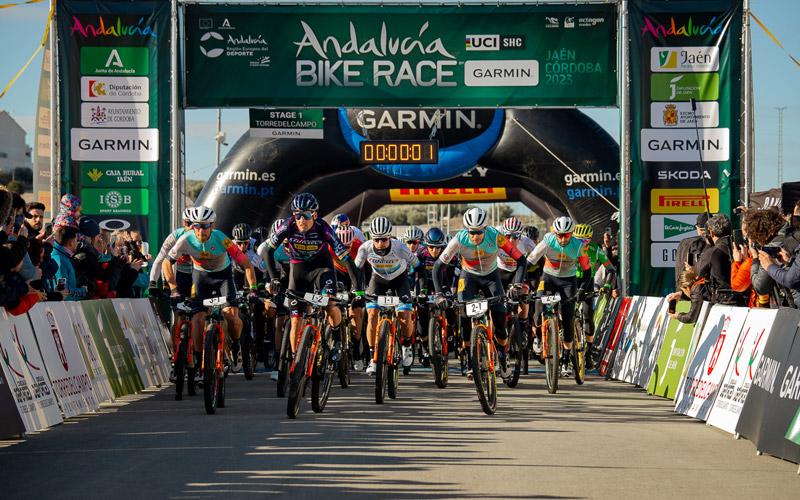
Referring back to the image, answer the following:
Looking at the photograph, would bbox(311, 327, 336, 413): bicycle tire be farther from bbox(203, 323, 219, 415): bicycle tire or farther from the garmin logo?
the garmin logo

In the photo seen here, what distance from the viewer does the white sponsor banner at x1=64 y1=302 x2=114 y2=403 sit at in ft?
40.1

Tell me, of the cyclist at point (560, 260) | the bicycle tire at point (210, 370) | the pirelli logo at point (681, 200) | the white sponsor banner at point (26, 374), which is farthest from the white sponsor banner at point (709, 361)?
the white sponsor banner at point (26, 374)

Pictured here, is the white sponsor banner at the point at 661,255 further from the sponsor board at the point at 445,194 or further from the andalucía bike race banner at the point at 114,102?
the sponsor board at the point at 445,194

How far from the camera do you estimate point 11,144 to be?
328ft

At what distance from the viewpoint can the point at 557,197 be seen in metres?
27.2

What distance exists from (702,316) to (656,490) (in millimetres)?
5610

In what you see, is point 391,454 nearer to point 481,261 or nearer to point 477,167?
point 481,261

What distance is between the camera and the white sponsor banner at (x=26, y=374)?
31.6 ft

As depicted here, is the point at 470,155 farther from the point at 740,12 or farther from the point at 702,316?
the point at 702,316

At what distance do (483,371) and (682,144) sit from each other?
293 inches

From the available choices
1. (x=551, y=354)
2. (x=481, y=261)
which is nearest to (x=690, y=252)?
(x=551, y=354)

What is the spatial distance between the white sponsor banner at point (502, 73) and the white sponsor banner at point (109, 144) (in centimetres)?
477

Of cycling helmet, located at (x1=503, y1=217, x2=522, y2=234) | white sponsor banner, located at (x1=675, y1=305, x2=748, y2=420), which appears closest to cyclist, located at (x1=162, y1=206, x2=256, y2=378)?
white sponsor banner, located at (x1=675, y1=305, x2=748, y2=420)

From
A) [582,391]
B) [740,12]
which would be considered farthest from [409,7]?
[582,391]
